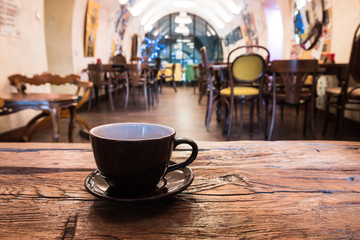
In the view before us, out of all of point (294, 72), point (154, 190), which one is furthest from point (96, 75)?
point (154, 190)

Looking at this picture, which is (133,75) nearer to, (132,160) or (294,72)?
(294,72)

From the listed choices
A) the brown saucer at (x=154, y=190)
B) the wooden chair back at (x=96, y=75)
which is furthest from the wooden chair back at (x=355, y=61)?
the wooden chair back at (x=96, y=75)

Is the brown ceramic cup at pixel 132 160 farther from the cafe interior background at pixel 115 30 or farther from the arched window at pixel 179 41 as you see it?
the arched window at pixel 179 41

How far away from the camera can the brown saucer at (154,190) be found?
366mm

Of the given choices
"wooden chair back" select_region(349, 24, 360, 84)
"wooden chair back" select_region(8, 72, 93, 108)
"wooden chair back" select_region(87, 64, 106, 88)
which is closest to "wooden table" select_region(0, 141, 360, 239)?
"wooden chair back" select_region(8, 72, 93, 108)

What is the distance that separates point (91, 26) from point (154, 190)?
6.61 meters

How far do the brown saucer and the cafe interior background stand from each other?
2.90 meters

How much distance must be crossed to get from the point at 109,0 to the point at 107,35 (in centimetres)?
98

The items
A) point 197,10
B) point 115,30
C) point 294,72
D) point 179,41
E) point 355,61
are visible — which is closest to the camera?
point 355,61

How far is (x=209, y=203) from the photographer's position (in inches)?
15.3

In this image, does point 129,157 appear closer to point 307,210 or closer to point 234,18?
point 307,210

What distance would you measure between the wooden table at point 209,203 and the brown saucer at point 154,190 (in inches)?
0.6

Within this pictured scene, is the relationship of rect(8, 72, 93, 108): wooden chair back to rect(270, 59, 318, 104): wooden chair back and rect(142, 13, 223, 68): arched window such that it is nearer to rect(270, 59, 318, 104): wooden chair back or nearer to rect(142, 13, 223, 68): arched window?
rect(270, 59, 318, 104): wooden chair back

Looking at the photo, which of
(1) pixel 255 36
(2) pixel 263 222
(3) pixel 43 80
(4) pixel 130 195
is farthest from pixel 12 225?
(1) pixel 255 36
